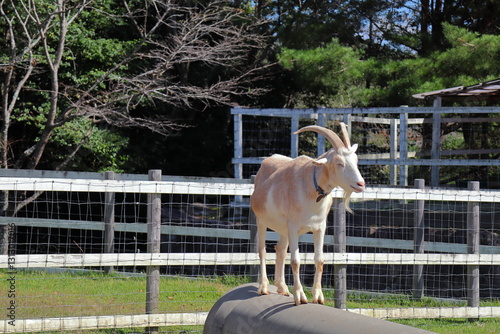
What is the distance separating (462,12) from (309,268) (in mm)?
9735

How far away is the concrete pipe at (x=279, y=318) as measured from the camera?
4.05m

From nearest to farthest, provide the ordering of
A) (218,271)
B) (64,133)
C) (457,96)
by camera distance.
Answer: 1. (218,271)
2. (457,96)
3. (64,133)

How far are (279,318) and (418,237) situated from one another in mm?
4919

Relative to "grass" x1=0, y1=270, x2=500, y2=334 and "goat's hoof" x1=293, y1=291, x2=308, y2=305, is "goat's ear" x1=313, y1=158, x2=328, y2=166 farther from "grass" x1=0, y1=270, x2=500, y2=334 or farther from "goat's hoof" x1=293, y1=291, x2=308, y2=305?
"grass" x1=0, y1=270, x2=500, y2=334

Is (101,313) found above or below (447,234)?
below

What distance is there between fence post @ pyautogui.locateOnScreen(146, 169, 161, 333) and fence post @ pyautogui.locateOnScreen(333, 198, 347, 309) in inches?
79.5

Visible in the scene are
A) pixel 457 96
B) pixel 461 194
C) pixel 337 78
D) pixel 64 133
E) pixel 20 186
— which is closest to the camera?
pixel 20 186

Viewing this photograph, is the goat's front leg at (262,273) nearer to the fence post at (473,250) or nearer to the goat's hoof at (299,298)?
the goat's hoof at (299,298)

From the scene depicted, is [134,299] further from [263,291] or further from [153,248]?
[263,291]

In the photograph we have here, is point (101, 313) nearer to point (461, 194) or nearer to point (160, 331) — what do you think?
point (160, 331)

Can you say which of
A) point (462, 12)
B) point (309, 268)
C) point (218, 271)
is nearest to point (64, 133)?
point (218, 271)

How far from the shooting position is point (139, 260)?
23.2 feet

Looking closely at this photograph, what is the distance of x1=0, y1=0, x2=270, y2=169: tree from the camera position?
1352cm

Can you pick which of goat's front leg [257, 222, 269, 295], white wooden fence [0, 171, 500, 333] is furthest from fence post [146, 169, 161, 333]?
goat's front leg [257, 222, 269, 295]
